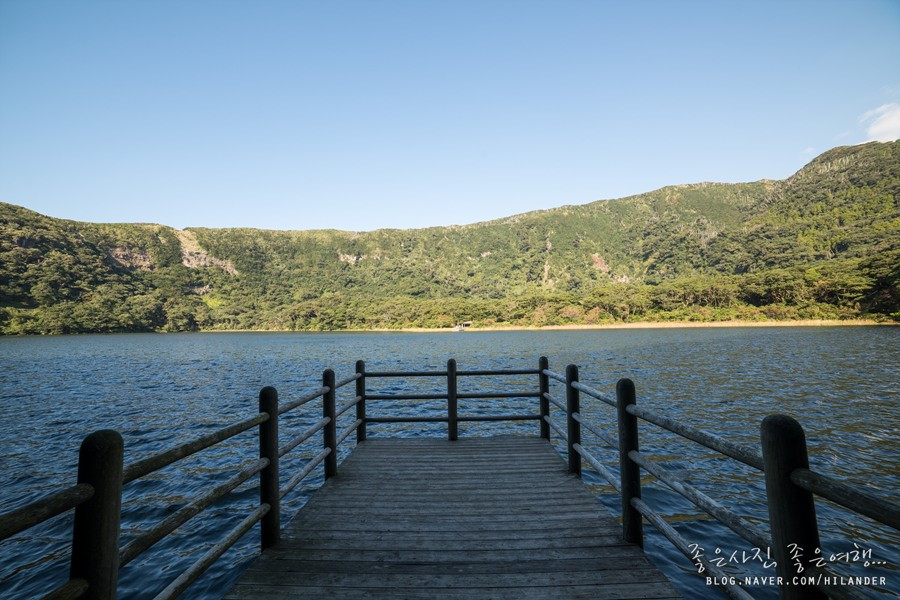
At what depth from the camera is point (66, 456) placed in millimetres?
12234

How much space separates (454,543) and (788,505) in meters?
2.75

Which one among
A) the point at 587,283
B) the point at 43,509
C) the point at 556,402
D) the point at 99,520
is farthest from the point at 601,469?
the point at 587,283

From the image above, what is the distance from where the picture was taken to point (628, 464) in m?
3.91

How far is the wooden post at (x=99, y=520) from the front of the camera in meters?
1.99

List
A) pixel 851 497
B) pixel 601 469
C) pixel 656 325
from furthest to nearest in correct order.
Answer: pixel 656 325, pixel 601 469, pixel 851 497

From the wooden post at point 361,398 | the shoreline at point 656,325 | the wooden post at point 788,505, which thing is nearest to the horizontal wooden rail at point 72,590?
the wooden post at point 788,505

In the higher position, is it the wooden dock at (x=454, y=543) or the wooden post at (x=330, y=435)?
the wooden post at (x=330, y=435)

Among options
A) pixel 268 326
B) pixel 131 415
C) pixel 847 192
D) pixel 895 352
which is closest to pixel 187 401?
pixel 131 415

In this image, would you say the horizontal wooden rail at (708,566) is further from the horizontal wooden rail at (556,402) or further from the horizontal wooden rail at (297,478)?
the horizontal wooden rail at (297,478)

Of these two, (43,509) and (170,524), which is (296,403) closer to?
(170,524)

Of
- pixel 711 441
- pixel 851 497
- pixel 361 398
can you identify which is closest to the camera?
pixel 851 497

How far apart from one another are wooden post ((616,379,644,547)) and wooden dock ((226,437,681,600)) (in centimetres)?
16

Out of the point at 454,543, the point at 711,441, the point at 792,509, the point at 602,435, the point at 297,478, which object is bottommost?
the point at 454,543

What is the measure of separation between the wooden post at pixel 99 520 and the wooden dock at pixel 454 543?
1452 millimetres
